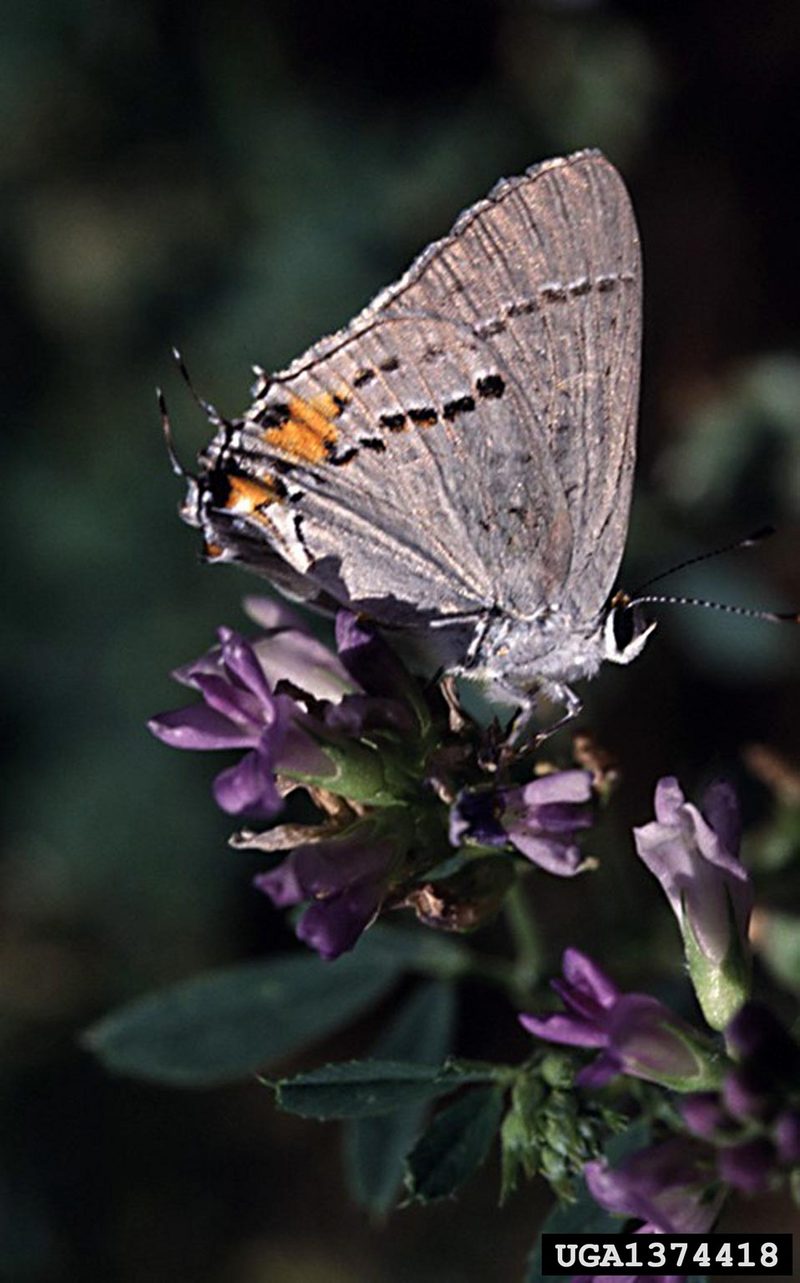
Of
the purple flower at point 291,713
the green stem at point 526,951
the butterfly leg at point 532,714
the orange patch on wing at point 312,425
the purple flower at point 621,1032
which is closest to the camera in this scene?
the purple flower at point 621,1032

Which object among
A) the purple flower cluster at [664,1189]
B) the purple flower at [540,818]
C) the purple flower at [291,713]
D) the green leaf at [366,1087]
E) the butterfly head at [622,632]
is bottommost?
the purple flower cluster at [664,1189]

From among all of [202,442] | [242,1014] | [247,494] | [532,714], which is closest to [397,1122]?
[242,1014]

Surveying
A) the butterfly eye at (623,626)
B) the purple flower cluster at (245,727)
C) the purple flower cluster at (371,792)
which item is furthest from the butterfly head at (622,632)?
the purple flower cluster at (245,727)

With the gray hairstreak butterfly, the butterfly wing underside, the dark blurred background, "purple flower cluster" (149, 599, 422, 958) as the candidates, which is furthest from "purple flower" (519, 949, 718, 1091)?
the dark blurred background

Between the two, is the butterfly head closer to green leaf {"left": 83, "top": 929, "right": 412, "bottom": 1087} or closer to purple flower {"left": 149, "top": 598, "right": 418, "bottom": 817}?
purple flower {"left": 149, "top": 598, "right": 418, "bottom": 817}

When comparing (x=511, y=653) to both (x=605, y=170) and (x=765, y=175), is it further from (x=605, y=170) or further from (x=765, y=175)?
(x=765, y=175)

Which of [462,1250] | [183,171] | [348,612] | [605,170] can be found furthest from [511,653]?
[183,171]

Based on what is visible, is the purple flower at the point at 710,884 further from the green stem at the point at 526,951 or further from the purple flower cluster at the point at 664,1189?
the green stem at the point at 526,951
